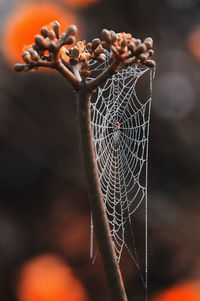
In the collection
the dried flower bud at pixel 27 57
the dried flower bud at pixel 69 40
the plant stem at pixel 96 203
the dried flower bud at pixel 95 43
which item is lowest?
the plant stem at pixel 96 203

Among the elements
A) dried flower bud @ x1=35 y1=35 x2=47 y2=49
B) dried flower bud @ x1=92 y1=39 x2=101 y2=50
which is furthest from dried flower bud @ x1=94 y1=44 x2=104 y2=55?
dried flower bud @ x1=35 y1=35 x2=47 y2=49

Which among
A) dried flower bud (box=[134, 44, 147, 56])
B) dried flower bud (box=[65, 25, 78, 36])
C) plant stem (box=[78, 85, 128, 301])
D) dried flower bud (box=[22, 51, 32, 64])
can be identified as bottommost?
plant stem (box=[78, 85, 128, 301])

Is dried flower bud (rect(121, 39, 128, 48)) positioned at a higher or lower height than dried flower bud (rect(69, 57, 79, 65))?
higher

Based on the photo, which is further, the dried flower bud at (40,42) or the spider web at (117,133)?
the spider web at (117,133)

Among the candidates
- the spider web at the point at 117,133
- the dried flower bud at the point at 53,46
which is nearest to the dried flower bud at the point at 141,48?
the dried flower bud at the point at 53,46

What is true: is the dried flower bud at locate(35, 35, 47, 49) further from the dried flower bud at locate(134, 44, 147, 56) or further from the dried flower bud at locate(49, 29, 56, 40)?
the dried flower bud at locate(134, 44, 147, 56)

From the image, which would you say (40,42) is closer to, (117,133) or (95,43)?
(95,43)

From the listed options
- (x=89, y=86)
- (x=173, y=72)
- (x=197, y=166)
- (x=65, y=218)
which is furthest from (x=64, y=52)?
(x=173, y=72)

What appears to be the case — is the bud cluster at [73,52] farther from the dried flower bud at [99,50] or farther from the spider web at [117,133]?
the spider web at [117,133]
